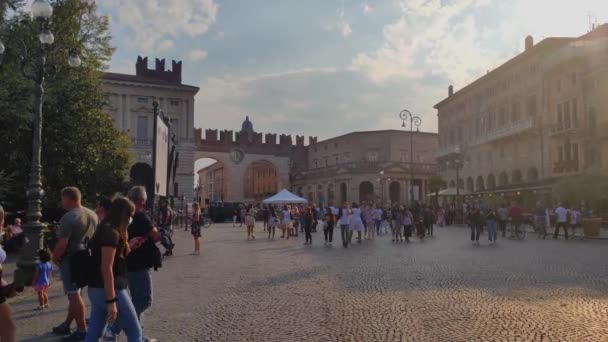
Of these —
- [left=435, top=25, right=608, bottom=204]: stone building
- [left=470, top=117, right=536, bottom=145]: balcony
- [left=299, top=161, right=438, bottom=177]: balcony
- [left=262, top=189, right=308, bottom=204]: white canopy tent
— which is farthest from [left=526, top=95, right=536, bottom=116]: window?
[left=299, top=161, right=438, bottom=177]: balcony

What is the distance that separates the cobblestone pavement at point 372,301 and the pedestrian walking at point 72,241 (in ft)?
1.25

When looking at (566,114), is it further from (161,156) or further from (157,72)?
(157,72)

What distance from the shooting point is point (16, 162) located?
19.1 m

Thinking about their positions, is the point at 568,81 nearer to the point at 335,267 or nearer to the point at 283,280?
the point at 335,267

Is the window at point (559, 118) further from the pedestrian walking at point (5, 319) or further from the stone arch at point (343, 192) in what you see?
→ the pedestrian walking at point (5, 319)

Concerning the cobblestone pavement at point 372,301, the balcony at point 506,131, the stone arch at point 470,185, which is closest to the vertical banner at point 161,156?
the cobblestone pavement at point 372,301

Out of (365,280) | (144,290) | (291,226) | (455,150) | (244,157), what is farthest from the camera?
(244,157)

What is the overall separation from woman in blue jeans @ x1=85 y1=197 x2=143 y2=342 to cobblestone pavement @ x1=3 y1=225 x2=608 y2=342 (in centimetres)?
187

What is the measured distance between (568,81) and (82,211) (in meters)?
38.3

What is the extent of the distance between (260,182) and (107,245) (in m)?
82.7

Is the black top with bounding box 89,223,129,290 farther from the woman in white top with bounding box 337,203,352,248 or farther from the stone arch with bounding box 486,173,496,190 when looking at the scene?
the stone arch with bounding box 486,173,496,190

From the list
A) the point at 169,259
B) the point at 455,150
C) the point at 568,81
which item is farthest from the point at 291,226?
the point at 455,150

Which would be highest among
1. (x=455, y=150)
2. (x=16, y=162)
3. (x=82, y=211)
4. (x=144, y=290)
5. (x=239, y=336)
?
(x=455, y=150)

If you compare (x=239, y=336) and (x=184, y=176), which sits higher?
(x=184, y=176)
